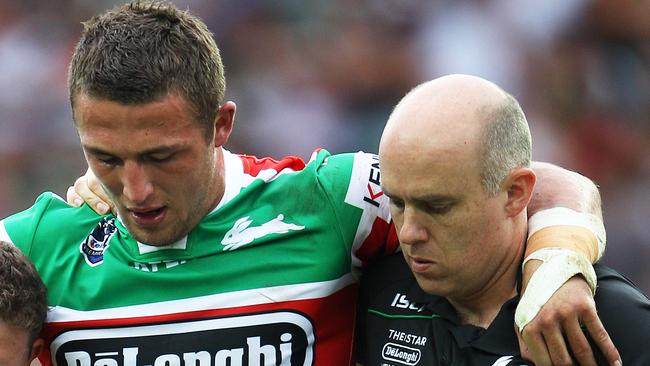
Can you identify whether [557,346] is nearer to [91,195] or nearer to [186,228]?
[186,228]

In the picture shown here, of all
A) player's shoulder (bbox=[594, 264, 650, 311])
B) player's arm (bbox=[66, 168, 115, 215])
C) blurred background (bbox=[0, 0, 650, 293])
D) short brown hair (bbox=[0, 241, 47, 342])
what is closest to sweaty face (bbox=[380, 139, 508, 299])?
player's shoulder (bbox=[594, 264, 650, 311])

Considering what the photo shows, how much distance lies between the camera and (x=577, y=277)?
2.59 meters

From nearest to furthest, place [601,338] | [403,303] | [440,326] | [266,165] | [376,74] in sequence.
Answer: [601,338]
[440,326]
[403,303]
[266,165]
[376,74]

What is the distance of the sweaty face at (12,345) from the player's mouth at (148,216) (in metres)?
0.45

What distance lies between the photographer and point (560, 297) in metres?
2.54

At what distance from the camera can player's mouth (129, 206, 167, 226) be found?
9.62ft

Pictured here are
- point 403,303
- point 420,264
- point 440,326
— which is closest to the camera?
point 420,264

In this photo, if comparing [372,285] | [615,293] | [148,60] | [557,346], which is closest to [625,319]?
[615,293]

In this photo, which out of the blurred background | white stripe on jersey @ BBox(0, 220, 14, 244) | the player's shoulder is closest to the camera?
the player's shoulder

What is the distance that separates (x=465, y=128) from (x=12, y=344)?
140 cm

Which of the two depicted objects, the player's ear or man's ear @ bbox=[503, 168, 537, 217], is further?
the player's ear

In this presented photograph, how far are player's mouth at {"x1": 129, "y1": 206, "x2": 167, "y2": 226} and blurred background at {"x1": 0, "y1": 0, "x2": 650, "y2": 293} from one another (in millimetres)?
3131

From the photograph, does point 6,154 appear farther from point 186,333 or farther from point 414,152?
point 414,152

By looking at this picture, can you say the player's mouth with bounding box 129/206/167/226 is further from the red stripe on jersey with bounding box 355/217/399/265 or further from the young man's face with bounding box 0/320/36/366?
the red stripe on jersey with bounding box 355/217/399/265
